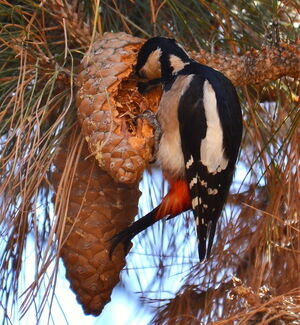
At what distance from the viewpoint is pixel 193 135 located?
6.89 ft

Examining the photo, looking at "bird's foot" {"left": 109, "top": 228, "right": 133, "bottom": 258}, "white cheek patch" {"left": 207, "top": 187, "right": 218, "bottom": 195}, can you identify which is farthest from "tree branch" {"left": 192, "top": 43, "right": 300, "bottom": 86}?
"bird's foot" {"left": 109, "top": 228, "right": 133, "bottom": 258}

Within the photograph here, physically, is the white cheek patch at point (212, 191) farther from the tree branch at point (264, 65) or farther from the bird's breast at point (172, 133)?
the tree branch at point (264, 65)

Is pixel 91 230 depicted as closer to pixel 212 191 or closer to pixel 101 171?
pixel 101 171

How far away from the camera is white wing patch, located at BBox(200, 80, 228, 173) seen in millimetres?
2057

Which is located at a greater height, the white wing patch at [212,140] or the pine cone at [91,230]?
the white wing patch at [212,140]

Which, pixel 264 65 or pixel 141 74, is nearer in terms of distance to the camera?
pixel 264 65

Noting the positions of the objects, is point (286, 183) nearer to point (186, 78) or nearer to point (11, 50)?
point (186, 78)

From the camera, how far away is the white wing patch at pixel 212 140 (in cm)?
206

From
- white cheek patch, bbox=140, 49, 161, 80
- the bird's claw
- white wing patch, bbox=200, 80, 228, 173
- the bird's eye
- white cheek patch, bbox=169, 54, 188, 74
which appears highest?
white cheek patch, bbox=169, 54, 188, 74

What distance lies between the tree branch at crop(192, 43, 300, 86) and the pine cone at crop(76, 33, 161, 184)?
23 cm

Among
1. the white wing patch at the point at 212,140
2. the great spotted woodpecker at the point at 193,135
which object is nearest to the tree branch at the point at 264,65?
the great spotted woodpecker at the point at 193,135

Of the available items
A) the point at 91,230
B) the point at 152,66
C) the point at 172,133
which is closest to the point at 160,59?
the point at 152,66

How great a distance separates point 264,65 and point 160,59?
0.35 meters

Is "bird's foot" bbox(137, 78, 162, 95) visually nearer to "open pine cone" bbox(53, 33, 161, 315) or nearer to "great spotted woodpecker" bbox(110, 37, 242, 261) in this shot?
"great spotted woodpecker" bbox(110, 37, 242, 261)
